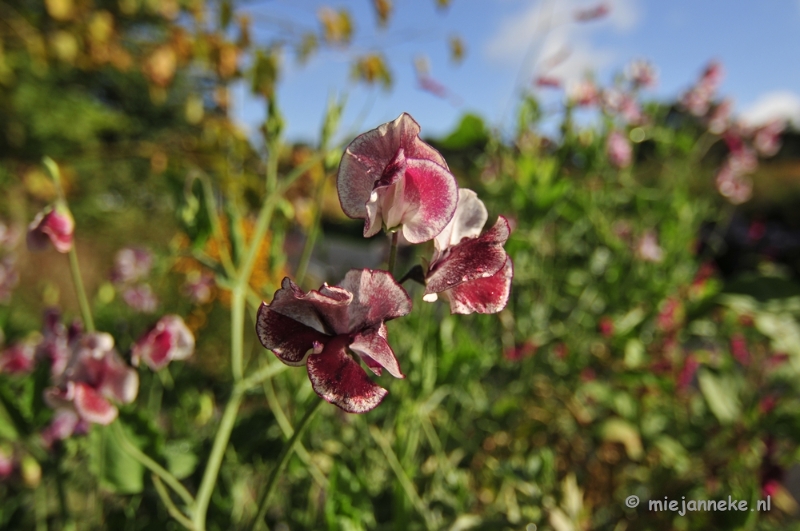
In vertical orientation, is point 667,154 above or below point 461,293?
below

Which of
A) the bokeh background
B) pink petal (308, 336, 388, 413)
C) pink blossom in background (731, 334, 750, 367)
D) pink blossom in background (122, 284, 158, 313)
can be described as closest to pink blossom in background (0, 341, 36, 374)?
the bokeh background

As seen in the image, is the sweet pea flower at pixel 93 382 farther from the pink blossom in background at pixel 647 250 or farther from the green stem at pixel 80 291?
the pink blossom in background at pixel 647 250

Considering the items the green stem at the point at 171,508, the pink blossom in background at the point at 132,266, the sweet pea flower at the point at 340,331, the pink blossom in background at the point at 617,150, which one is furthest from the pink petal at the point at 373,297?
the pink blossom in background at the point at 132,266

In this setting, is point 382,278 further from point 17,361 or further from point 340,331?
point 17,361

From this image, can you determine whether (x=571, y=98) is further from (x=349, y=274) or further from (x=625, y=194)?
(x=349, y=274)

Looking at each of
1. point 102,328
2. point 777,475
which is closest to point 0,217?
point 102,328

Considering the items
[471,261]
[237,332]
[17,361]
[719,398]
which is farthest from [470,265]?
[719,398]

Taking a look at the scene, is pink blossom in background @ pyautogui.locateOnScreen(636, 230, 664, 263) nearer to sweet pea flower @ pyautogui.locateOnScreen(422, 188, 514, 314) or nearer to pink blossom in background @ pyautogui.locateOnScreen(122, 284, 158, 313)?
sweet pea flower @ pyautogui.locateOnScreen(422, 188, 514, 314)
